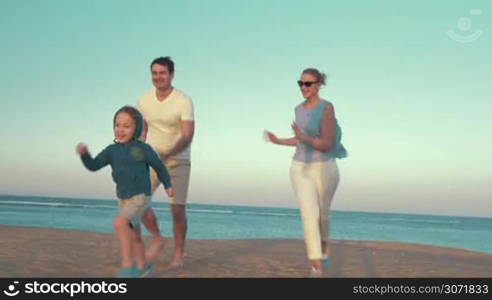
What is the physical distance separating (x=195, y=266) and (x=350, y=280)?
7.13 feet

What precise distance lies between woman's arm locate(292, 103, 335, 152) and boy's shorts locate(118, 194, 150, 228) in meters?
1.63

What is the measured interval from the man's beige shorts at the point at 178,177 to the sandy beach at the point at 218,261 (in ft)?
2.63

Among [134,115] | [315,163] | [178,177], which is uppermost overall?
[134,115]

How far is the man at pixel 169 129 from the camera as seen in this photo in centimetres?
632

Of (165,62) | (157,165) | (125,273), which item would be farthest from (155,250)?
(165,62)

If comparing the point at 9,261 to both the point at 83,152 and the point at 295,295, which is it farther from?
the point at 295,295

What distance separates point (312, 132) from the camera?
19.9ft

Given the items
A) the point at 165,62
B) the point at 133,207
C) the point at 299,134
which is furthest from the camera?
the point at 165,62

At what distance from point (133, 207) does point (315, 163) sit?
A: 1.89 metres

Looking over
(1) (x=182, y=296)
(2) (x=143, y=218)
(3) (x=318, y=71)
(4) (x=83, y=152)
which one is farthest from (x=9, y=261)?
(3) (x=318, y=71)

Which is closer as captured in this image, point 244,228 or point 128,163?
point 128,163

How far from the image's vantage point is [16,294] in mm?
4793

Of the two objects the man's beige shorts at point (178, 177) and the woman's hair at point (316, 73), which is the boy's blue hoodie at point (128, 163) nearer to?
the man's beige shorts at point (178, 177)

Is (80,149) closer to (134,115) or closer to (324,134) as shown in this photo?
(134,115)
